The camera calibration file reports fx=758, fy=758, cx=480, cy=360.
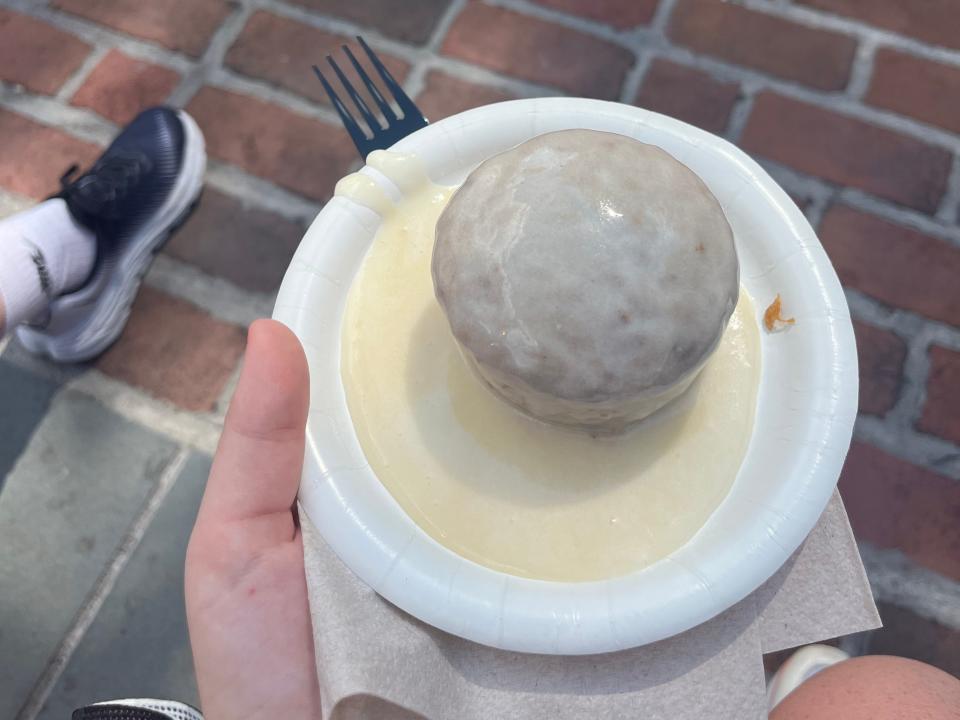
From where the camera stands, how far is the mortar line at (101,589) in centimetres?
110

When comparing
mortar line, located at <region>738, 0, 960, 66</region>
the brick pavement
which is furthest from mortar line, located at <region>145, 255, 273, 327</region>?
mortar line, located at <region>738, 0, 960, 66</region>

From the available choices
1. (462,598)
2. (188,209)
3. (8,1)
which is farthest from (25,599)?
(8,1)

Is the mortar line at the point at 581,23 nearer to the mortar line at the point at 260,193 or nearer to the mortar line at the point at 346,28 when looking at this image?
the mortar line at the point at 346,28

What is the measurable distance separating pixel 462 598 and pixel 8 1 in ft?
4.91

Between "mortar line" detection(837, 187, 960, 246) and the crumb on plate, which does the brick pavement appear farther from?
the crumb on plate

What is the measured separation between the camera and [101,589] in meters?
1.14

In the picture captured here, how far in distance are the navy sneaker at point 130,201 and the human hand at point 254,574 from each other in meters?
0.62

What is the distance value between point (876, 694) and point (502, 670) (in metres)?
0.45

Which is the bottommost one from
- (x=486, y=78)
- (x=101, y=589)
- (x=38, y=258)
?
(x=101, y=589)

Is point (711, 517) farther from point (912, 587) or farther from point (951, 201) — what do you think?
point (951, 201)

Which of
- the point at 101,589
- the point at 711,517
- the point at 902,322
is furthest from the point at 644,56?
the point at 101,589

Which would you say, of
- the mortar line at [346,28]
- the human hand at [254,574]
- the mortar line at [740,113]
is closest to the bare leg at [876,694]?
the human hand at [254,574]

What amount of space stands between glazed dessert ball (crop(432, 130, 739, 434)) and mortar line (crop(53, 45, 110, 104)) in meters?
1.03

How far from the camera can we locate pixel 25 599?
45.1 inches
